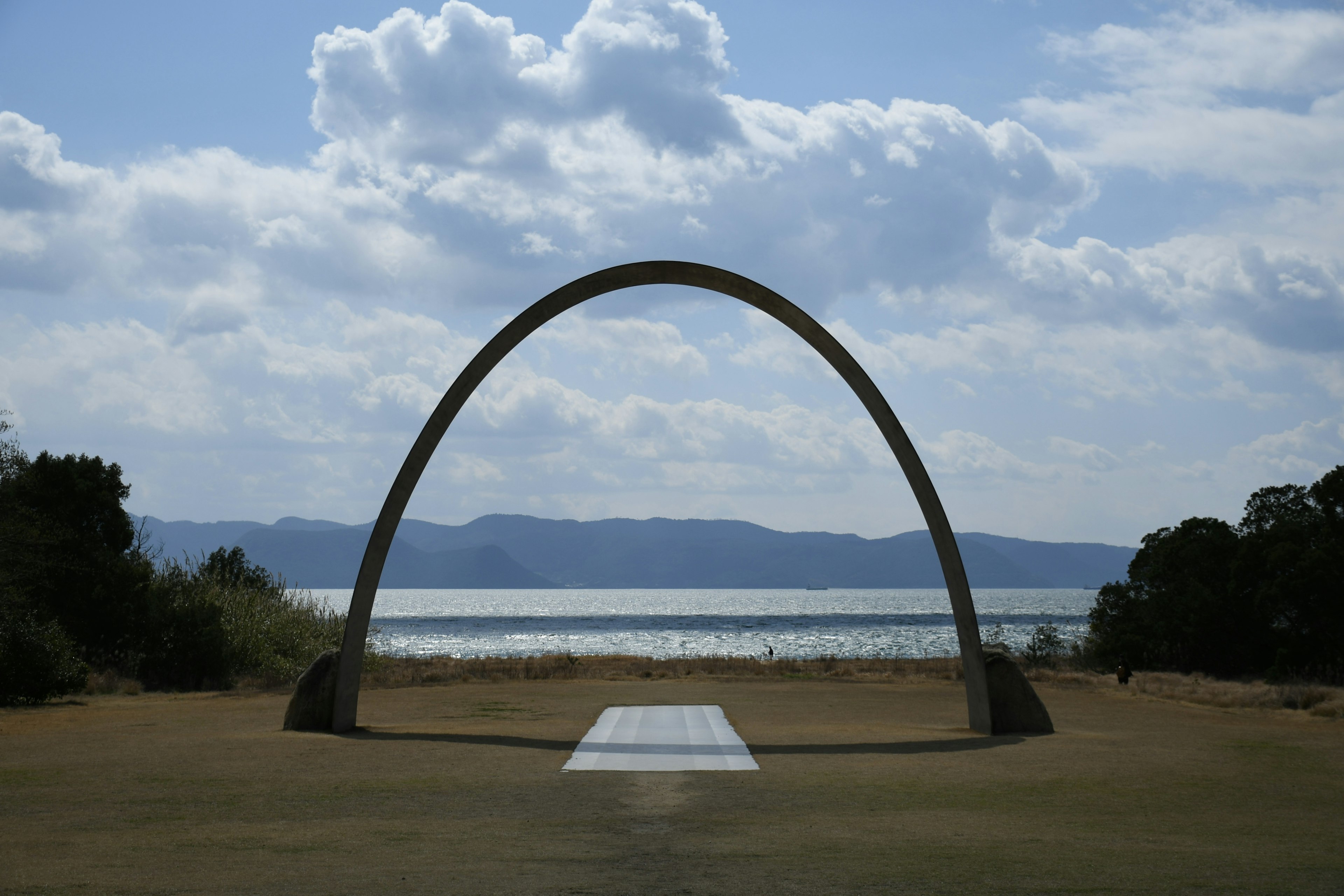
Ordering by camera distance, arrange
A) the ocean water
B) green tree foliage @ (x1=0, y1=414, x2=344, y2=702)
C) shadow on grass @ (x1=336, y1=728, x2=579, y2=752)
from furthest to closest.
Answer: the ocean water < green tree foliage @ (x1=0, y1=414, x2=344, y2=702) < shadow on grass @ (x1=336, y1=728, x2=579, y2=752)

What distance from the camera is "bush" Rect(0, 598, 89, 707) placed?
18.6 metres

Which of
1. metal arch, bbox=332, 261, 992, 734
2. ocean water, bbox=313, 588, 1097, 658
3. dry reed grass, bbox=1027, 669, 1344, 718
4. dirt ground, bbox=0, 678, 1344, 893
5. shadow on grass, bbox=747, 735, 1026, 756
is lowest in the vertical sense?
ocean water, bbox=313, 588, 1097, 658

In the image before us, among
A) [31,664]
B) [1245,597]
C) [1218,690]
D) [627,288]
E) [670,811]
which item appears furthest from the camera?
[1245,597]

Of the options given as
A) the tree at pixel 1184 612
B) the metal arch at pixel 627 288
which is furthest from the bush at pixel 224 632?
the tree at pixel 1184 612

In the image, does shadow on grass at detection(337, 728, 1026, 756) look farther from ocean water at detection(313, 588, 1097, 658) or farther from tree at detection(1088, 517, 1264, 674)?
tree at detection(1088, 517, 1264, 674)

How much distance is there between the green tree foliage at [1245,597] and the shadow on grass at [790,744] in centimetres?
2017

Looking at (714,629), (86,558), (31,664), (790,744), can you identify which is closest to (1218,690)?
(790,744)

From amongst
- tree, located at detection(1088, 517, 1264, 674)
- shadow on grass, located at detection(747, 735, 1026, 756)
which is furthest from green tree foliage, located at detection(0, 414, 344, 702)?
tree, located at detection(1088, 517, 1264, 674)

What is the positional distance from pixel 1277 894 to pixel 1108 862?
1088 millimetres

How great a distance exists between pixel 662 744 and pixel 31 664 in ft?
44.5

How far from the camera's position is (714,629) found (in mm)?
102438

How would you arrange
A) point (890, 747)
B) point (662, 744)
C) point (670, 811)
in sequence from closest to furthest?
point (670, 811) → point (890, 747) → point (662, 744)

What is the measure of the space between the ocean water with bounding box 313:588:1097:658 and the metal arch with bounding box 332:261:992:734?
59.1 ft

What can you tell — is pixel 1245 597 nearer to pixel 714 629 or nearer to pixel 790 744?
pixel 790 744
